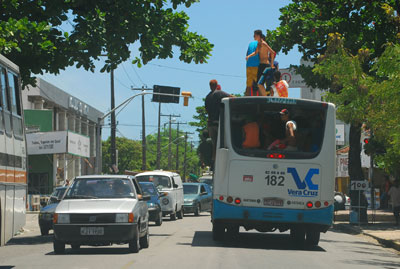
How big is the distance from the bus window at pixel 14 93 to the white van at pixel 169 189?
60.6 ft

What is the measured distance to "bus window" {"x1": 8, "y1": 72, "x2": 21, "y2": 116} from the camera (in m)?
14.1

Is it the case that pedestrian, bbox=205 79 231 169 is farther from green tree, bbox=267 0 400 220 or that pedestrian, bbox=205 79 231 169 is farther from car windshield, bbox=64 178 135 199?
green tree, bbox=267 0 400 220

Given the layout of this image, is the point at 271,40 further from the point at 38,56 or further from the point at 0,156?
the point at 0,156

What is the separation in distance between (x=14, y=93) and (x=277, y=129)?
602 cm

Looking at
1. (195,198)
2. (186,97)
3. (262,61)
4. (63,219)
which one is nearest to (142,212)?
(63,219)

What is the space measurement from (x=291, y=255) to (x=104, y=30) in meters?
9.90

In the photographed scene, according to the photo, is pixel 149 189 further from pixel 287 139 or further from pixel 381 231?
pixel 287 139

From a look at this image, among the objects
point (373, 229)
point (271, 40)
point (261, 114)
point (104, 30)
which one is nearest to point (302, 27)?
point (271, 40)

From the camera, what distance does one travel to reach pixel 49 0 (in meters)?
21.6

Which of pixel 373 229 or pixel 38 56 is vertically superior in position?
pixel 38 56

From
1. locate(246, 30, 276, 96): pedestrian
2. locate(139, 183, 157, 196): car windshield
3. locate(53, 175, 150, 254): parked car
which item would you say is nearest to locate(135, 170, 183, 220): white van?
locate(139, 183, 157, 196): car windshield

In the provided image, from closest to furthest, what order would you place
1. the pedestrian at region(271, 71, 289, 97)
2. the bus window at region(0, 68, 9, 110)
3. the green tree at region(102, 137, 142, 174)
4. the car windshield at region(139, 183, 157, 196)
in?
the bus window at region(0, 68, 9, 110) < the pedestrian at region(271, 71, 289, 97) < the car windshield at region(139, 183, 157, 196) < the green tree at region(102, 137, 142, 174)

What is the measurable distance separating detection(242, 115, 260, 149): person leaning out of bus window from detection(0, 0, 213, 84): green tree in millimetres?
6517

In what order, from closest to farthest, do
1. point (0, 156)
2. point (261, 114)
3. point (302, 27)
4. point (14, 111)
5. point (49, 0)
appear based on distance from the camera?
1. point (0, 156)
2. point (14, 111)
3. point (261, 114)
4. point (49, 0)
5. point (302, 27)
